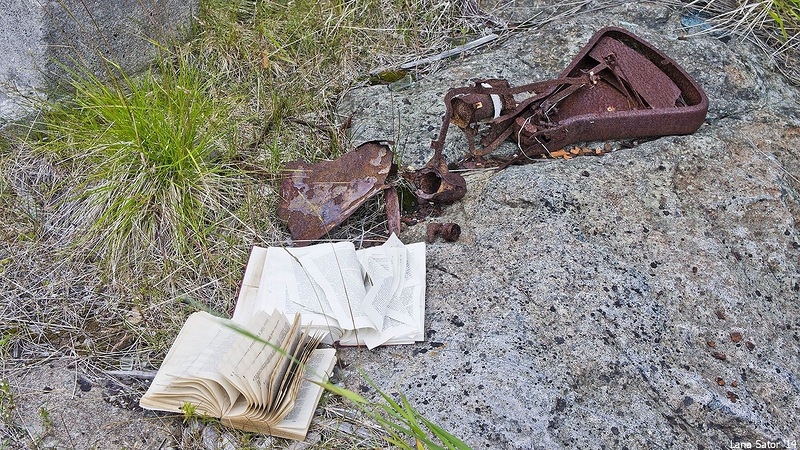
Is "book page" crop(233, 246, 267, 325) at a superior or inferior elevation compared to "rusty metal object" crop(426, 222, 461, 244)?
inferior

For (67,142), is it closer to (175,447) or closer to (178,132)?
(178,132)

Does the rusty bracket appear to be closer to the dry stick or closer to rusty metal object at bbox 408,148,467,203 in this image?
rusty metal object at bbox 408,148,467,203

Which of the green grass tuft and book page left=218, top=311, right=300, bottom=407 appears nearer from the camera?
book page left=218, top=311, right=300, bottom=407

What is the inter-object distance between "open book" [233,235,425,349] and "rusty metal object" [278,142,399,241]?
0.65 ft

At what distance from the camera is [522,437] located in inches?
76.7

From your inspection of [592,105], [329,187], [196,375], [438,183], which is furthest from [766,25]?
[196,375]

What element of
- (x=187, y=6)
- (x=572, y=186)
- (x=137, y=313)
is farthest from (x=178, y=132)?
(x=572, y=186)

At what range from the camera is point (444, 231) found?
2.68m

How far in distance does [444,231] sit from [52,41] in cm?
200

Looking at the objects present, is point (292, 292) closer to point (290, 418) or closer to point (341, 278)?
point (341, 278)

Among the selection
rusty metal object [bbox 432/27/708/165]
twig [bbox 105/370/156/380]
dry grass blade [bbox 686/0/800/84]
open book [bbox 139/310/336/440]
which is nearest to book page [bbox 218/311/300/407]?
open book [bbox 139/310/336/440]

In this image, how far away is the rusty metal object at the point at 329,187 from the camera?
282 centimetres

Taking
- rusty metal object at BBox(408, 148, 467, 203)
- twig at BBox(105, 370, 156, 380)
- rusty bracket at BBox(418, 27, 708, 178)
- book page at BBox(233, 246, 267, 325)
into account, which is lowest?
twig at BBox(105, 370, 156, 380)

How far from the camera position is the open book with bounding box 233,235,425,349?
2336 millimetres
